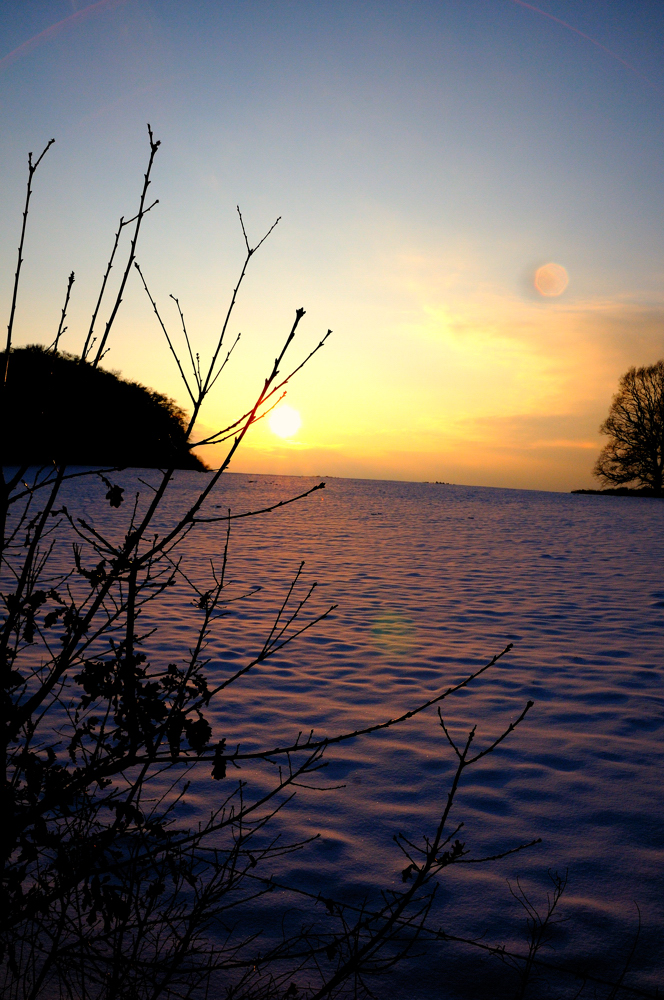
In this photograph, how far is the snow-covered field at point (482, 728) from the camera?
244 centimetres

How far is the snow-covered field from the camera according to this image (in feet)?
8.00

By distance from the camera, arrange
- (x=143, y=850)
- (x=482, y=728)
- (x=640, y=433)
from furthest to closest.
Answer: (x=640, y=433) → (x=482, y=728) → (x=143, y=850)

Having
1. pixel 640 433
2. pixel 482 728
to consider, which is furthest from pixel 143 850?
pixel 640 433

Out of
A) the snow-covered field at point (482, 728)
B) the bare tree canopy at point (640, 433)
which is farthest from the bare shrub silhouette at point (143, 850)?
the bare tree canopy at point (640, 433)

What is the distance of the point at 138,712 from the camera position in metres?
1.67

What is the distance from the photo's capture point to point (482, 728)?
4.02 meters

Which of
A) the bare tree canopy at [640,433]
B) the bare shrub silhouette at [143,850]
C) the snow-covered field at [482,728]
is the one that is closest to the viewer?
the bare shrub silhouette at [143,850]

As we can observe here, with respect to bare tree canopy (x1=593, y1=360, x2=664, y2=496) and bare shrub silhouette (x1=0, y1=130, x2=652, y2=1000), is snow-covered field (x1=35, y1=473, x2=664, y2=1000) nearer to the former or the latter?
bare shrub silhouette (x1=0, y1=130, x2=652, y2=1000)

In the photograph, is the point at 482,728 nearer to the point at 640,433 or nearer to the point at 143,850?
the point at 143,850

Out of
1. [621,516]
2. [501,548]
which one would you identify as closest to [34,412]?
[501,548]

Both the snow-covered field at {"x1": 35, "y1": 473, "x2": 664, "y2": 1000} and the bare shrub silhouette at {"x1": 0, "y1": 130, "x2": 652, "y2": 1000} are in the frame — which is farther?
the snow-covered field at {"x1": 35, "y1": 473, "x2": 664, "y2": 1000}

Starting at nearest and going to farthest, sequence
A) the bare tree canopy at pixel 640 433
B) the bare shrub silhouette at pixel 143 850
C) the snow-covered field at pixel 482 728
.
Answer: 1. the bare shrub silhouette at pixel 143 850
2. the snow-covered field at pixel 482 728
3. the bare tree canopy at pixel 640 433

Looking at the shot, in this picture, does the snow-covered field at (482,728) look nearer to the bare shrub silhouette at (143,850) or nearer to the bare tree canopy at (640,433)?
the bare shrub silhouette at (143,850)

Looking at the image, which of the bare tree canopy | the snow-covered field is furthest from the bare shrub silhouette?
the bare tree canopy
